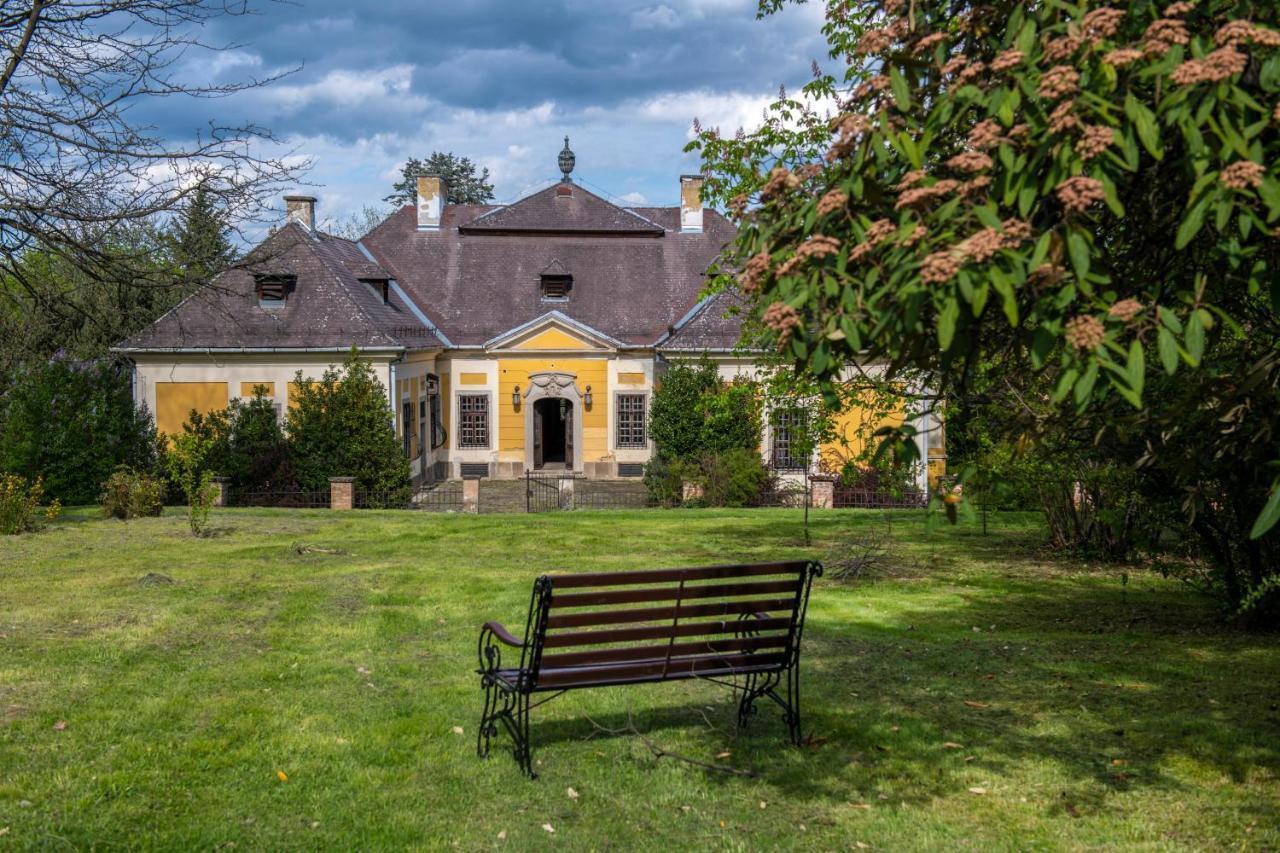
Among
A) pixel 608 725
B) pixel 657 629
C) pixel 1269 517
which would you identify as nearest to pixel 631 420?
pixel 608 725

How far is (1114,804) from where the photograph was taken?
538cm

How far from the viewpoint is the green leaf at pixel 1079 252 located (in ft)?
10.8

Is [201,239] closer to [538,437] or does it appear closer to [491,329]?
[491,329]

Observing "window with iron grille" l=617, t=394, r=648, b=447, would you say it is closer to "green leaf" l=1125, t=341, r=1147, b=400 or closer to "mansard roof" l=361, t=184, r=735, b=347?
"mansard roof" l=361, t=184, r=735, b=347

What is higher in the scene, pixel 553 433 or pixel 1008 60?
pixel 1008 60

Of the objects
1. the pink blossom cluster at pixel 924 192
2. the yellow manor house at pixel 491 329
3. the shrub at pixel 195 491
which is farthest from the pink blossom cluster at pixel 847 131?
the yellow manor house at pixel 491 329

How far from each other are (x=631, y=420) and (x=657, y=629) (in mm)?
24996

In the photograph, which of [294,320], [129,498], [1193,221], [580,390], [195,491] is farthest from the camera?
[580,390]

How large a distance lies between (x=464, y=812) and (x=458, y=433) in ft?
88.1

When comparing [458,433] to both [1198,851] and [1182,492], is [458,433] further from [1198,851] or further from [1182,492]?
[1198,851]

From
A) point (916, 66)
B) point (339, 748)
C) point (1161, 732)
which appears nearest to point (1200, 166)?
point (916, 66)

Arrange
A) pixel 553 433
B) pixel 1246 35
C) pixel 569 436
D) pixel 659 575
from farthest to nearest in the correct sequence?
1. pixel 553 433
2. pixel 569 436
3. pixel 659 575
4. pixel 1246 35

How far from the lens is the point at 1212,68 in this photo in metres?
3.30

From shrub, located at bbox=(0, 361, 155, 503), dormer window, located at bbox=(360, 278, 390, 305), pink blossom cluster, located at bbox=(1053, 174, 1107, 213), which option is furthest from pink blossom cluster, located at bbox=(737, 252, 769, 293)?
dormer window, located at bbox=(360, 278, 390, 305)
